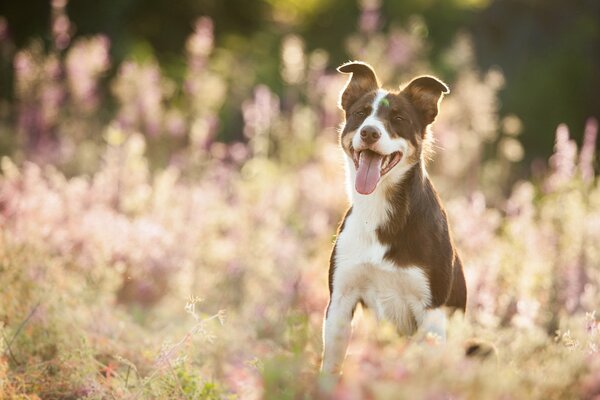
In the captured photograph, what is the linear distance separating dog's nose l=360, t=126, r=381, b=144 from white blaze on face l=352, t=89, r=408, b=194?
0.6 inches

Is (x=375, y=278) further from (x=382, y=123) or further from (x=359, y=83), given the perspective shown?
(x=359, y=83)

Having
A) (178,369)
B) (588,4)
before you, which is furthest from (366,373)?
(588,4)

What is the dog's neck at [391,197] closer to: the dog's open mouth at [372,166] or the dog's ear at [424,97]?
the dog's open mouth at [372,166]

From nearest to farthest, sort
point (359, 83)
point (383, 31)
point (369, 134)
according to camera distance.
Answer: point (369, 134) → point (359, 83) → point (383, 31)

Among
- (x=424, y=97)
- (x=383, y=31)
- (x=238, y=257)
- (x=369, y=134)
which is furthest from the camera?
(x=383, y=31)

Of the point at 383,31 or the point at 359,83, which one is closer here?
the point at 359,83

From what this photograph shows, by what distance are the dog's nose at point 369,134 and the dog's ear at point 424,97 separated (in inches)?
23.8

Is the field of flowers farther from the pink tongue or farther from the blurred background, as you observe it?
the blurred background

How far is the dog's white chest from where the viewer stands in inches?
165

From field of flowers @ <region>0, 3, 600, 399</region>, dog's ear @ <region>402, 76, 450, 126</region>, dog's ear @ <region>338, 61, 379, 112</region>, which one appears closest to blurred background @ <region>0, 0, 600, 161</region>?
field of flowers @ <region>0, 3, 600, 399</region>

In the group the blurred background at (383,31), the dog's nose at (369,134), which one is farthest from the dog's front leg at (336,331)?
the blurred background at (383,31)

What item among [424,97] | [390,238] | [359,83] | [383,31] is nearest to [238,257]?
[359,83]

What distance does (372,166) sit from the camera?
4.32m

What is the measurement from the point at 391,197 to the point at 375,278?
1.48ft
